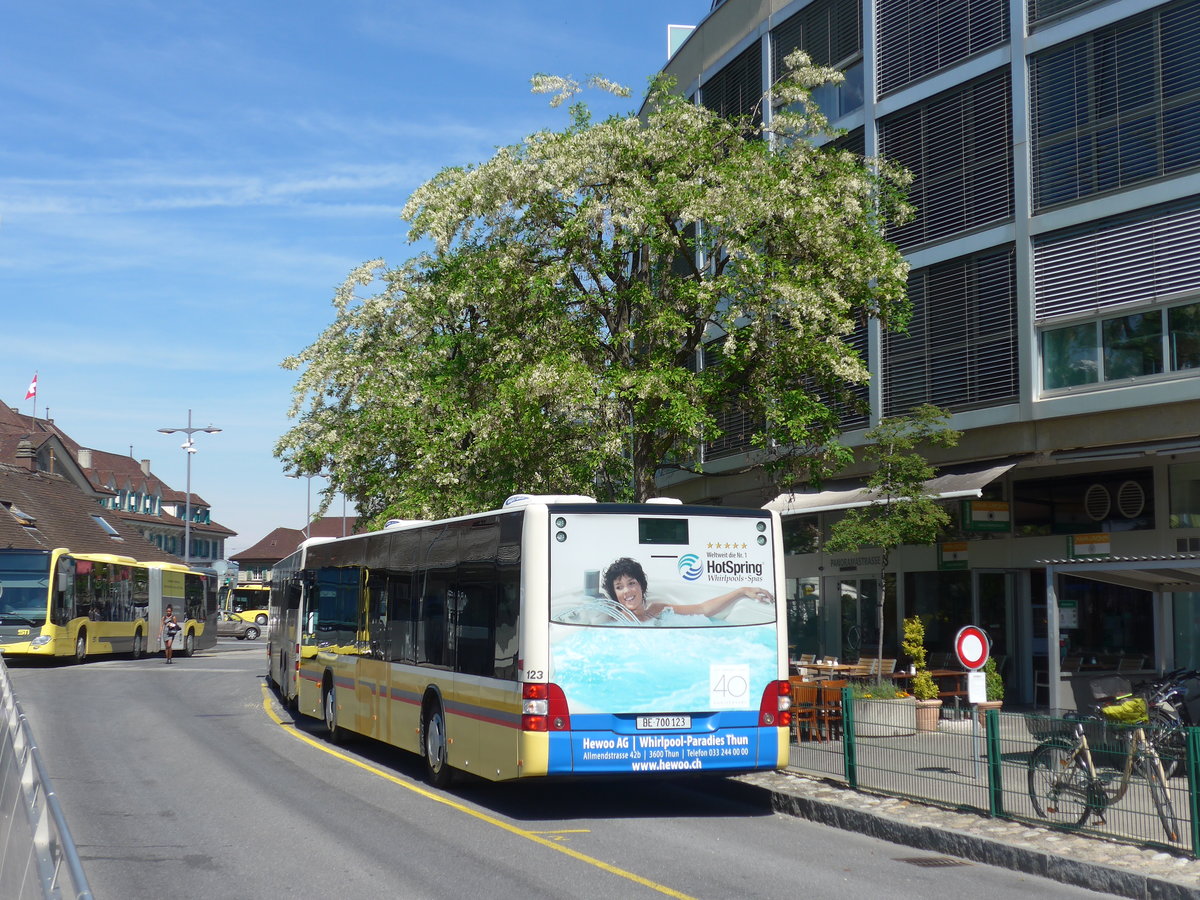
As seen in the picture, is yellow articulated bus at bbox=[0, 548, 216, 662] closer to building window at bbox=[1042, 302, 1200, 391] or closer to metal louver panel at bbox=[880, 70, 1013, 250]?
metal louver panel at bbox=[880, 70, 1013, 250]

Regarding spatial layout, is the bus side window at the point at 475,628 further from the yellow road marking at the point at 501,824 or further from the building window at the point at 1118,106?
the building window at the point at 1118,106

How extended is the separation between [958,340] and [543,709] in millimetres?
14718

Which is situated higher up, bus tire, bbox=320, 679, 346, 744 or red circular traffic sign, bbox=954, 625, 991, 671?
red circular traffic sign, bbox=954, 625, 991, 671

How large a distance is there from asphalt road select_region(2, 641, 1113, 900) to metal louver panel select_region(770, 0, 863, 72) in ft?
56.9

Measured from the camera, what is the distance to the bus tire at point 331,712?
1892 centimetres

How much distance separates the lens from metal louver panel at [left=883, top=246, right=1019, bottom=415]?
23188mm

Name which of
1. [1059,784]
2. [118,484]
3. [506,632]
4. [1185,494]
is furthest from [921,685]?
[118,484]

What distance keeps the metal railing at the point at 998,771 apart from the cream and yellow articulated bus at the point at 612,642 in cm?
99

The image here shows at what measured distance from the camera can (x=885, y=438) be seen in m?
22.0

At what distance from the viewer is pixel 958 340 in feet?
79.3

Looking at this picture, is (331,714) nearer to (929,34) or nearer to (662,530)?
(662,530)

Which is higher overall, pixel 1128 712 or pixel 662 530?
pixel 662 530

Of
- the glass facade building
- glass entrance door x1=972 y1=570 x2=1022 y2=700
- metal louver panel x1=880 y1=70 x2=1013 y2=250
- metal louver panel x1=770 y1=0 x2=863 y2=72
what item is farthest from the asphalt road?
metal louver panel x1=770 y1=0 x2=863 y2=72

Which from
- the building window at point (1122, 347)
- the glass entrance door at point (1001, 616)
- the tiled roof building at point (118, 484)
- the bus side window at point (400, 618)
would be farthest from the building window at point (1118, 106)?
the tiled roof building at point (118, 484)
